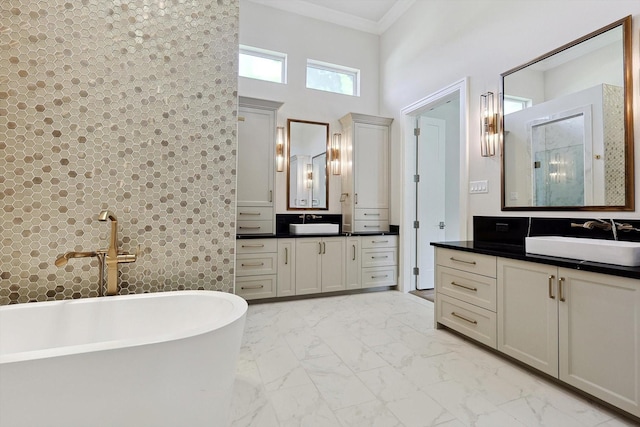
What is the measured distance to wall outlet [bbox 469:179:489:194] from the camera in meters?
2.99

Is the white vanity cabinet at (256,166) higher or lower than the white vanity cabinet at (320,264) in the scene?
higher

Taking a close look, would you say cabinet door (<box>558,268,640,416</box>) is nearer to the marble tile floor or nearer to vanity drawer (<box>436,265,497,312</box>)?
the marble tile floor

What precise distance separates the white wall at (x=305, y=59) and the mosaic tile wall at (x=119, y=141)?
2305 mm

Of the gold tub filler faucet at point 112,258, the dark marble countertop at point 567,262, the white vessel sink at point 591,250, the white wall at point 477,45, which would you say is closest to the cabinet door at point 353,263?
the white wall at point 477,45

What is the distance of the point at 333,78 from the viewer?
4.73 m

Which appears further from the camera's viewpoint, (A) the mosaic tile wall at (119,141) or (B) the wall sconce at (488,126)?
(B) the wall sconce at (488,126)

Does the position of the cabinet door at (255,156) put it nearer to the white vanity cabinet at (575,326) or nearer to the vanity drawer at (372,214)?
the vanity drawer at (372,214)

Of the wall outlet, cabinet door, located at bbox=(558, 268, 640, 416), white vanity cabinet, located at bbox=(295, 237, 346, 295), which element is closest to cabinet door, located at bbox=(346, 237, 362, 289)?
white vanity cabinet, located at bbox=(295, 237, 346, 295)

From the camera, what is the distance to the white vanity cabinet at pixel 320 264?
3844mm

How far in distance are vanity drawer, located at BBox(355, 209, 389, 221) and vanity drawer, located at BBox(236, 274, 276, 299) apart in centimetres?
150

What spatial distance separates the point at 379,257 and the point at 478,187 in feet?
5.48

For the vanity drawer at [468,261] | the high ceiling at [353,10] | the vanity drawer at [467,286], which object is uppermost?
the high ceiling at [353,10]

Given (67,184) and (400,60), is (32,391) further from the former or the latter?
(400,60)

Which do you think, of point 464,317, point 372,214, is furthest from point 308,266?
point 464,317
